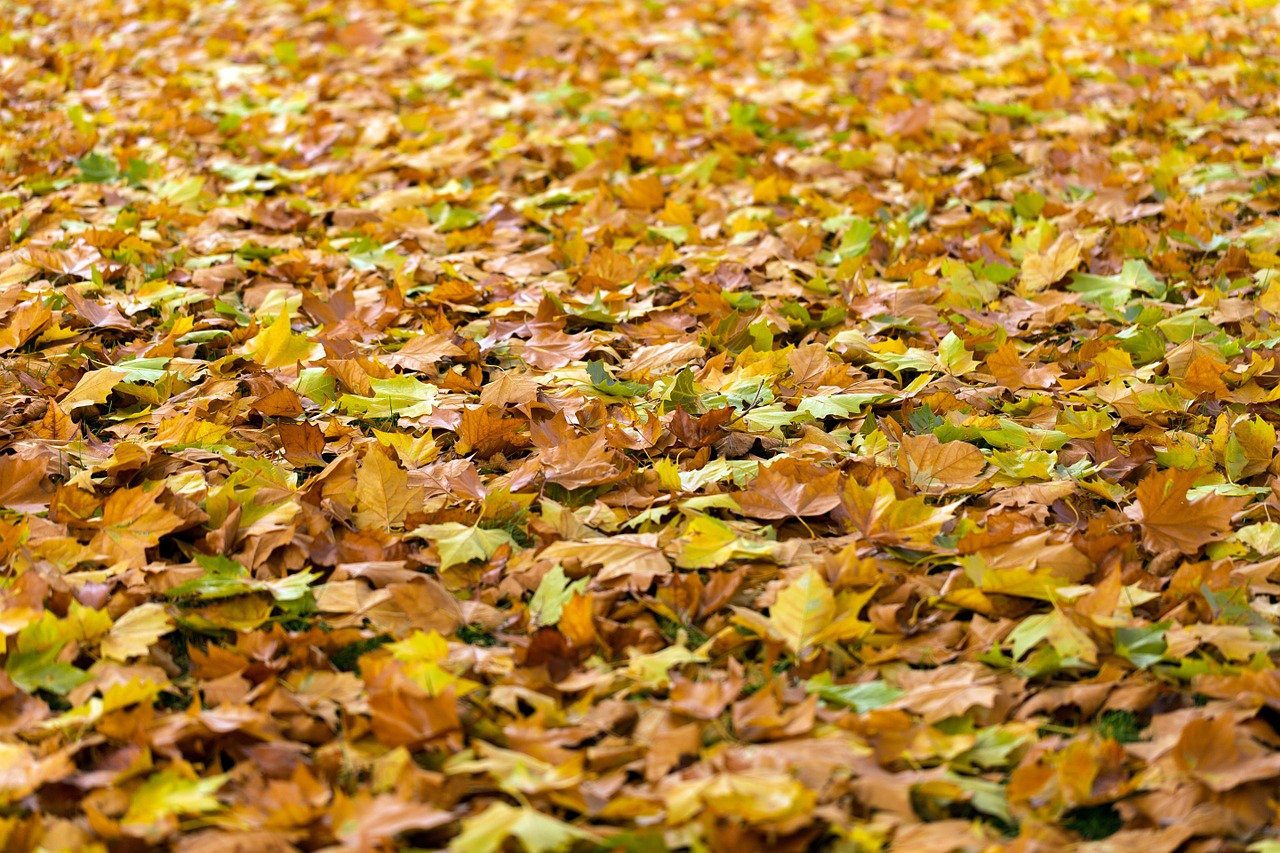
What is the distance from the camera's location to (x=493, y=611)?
1.78 m

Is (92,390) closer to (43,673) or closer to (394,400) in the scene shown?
(394,400)

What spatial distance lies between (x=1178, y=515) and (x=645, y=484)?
35.6 inches

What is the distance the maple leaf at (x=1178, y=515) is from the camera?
6.15 feet

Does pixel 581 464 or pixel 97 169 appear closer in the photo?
pixel 581 464

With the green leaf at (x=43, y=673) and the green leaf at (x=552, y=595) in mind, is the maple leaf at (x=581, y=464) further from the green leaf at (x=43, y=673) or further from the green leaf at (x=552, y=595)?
the green leaf at (x=43, y=673)

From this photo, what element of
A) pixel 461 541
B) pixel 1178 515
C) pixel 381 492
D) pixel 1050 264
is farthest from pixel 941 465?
pixel 1050 264

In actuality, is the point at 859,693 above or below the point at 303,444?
below

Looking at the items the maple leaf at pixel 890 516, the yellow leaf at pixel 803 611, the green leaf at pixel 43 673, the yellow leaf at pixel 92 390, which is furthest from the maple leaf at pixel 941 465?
the yellow leaf at pixel 92 390

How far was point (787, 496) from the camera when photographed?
1.98m

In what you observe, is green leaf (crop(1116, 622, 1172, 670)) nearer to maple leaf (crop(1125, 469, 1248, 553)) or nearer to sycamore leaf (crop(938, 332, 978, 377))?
maple leaf (crop(1125, 469, 1248, 553))

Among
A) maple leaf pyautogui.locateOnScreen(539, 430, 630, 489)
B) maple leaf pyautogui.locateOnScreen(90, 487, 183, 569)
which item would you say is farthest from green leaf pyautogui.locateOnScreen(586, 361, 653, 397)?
maple leaf pyautogui.locateOnScreen(90, 487, 183, 569)

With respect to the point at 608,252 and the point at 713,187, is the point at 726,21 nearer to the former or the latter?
the point at 713,187

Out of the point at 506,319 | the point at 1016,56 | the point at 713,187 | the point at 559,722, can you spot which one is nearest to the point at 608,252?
the point at 506,319

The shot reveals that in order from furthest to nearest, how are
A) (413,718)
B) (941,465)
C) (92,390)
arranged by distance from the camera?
(92,390) < (941,465) < (413,718)
